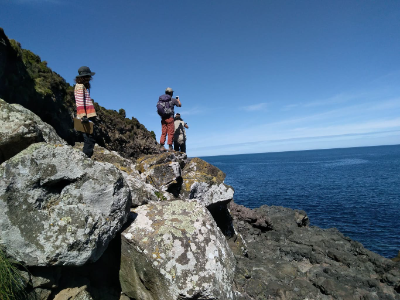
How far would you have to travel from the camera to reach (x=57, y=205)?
546cm

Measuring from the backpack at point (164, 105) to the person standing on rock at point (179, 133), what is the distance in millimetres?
1174

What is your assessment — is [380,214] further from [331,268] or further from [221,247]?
[221,247]

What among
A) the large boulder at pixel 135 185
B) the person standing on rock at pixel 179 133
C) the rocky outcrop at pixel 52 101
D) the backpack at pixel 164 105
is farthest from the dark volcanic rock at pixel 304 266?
the rocky outcrop at pixel 52 101

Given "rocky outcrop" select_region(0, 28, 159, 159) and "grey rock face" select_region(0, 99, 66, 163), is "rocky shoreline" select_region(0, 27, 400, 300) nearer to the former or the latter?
"grey rock face" select_region(0, 99, 66, 163)

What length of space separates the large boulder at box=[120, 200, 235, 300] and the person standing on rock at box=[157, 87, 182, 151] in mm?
7112

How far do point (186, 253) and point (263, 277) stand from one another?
649cm

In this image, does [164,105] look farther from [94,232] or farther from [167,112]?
[94,232]

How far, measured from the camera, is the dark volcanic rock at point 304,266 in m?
10.3

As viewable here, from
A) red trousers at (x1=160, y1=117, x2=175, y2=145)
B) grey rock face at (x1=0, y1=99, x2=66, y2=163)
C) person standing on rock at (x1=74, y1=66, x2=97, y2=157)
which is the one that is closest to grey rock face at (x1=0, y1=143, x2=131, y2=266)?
grey rock face at (x1=0, y1=99, x2=66, y2=163)

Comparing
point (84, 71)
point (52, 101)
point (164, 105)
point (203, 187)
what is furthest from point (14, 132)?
point (52, 101)

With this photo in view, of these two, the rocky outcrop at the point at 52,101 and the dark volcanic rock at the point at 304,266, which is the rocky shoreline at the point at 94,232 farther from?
the rocky outcrop at the point at 52,101

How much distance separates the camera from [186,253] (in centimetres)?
610

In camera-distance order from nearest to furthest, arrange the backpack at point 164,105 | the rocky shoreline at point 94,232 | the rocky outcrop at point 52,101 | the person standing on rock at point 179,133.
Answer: the rocky shoreline at point 94,232
the rocky outcrop at point 52,101
the backpack at point 164,105
the person standing on rock at point 179,133

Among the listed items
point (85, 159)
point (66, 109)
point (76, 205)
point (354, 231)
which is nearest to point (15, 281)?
point (76, 205)
